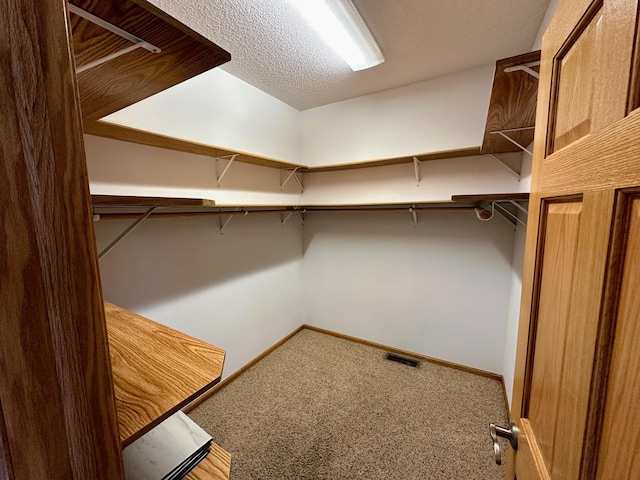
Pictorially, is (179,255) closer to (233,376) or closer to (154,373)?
(233,376)

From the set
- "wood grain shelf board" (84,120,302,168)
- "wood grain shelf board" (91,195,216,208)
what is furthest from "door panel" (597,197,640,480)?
"wood grain shelf board" (84,120,302,168)

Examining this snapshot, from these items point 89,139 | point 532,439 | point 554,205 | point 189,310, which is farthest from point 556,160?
point 189,310

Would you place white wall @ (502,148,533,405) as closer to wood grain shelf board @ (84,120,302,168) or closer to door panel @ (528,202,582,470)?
door panel @ (528,202,582,470)

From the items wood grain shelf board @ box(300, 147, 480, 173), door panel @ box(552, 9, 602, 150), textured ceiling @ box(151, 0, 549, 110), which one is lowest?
door panel @ box(552, 9, 602, 150)

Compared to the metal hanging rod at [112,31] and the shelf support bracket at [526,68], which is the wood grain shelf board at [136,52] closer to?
the metal hanging rod at [112,31]

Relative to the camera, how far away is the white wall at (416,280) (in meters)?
2.19

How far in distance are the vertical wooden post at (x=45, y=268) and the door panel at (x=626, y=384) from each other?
2.33ft

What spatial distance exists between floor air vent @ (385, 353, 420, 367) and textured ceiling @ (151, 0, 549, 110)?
2604mm

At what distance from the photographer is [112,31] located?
62 cm

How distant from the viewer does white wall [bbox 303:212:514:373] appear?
7.20 feet

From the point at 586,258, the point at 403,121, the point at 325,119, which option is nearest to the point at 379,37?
the point at 403,121

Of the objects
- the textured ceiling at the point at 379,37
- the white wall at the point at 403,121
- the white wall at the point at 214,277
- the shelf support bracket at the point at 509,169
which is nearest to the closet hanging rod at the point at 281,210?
the white wall at the point at 214,277

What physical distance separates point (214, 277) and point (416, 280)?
73.2 inches

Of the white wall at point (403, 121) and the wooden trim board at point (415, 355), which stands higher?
the white wall at point (403, 121)
